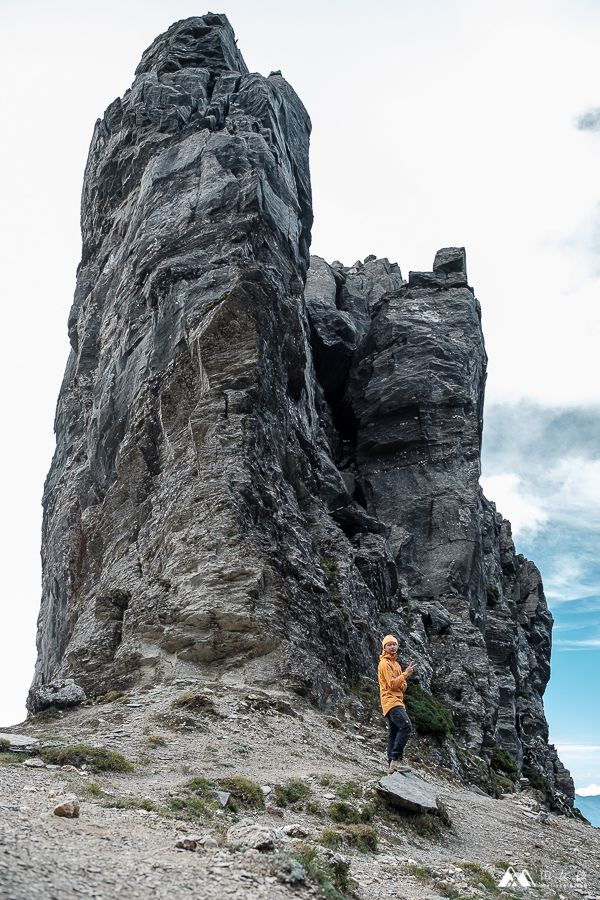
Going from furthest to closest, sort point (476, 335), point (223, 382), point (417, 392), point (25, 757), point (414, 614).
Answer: point (476, 335) < point (417, 392) < point (414, 614) < point (223, 382) < point (25, 757)

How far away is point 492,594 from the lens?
50.6 meters

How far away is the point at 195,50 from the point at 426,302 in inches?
939

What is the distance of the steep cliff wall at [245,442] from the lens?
2195 cm

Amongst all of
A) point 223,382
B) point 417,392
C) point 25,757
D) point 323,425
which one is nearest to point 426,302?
point 417,392

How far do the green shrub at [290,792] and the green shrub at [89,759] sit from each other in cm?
257

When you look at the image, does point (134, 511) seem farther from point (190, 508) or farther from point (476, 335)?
point (476, 335)

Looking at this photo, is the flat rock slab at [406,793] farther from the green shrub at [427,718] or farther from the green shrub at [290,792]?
the green shrub at [427,718]

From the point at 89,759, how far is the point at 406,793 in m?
5.55

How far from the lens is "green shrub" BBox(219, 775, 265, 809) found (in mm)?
10219

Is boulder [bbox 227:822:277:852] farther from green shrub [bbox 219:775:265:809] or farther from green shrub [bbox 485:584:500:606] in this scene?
green shrub [bbox 485:584:500:606]

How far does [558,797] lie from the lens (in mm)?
43094

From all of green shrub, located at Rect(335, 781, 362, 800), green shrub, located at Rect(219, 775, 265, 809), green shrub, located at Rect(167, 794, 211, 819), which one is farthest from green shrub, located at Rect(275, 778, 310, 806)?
green shrub, located at Rect(167, 794, 211, 819)

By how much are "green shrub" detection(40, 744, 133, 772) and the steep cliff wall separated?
799 cm

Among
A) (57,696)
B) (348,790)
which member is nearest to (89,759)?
(348,790)
